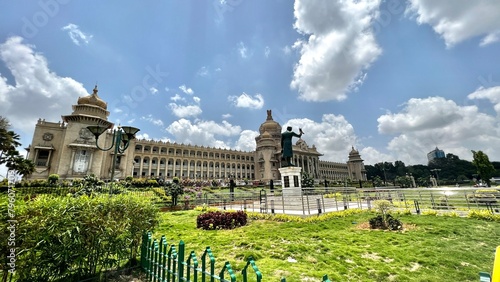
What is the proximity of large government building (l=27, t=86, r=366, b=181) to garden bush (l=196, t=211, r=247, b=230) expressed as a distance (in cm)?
1930

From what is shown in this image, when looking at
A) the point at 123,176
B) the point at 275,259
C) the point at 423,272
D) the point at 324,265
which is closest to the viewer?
the point at 423,272

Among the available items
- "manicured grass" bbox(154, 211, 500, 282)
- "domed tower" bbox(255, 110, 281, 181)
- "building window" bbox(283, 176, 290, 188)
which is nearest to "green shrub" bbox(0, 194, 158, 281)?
"manicured grass" bbox(154, 211, 500, 282)

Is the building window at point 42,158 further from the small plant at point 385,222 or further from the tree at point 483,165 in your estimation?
the tree at point 483,165

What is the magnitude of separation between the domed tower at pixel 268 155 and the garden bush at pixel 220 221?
192 feet

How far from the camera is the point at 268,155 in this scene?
7150 cm

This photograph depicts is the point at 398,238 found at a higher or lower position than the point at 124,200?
lower

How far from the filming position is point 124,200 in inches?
180

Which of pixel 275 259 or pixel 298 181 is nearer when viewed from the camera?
pixel 275 259

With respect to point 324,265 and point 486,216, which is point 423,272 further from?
point 486,216

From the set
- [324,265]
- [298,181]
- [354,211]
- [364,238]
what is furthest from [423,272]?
[298,181]

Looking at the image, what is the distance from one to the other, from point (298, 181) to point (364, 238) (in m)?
10.3

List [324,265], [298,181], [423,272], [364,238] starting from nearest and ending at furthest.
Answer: [423,272], [324,265], [364,238], [298,181]

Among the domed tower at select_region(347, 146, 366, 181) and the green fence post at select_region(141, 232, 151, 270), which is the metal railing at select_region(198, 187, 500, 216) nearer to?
the green fence post at select_region(141, 232, 151, 270)

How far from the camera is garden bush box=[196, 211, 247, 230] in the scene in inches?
392
